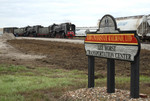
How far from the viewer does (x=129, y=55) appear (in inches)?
216

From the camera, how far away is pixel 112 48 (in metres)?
6.00

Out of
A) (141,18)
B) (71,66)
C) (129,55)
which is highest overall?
(141,18)

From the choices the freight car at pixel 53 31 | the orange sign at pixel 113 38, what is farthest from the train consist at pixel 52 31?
the orange sign at pixel 113 38

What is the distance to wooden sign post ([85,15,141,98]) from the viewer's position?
544 cm

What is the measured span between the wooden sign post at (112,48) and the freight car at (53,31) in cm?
4194

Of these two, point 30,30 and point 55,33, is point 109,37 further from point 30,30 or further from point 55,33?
point 30,30

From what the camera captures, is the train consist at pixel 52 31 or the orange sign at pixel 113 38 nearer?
the orange sign at pixel 113 38

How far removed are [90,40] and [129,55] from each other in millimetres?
1714

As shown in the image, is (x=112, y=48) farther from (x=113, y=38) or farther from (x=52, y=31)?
(x=52, y=31)

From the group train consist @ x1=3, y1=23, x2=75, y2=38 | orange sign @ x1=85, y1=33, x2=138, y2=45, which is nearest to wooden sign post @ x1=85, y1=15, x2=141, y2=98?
orange sign @ x1=85, y1=33, x2=138, y2=45

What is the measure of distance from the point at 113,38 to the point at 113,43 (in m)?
0.13

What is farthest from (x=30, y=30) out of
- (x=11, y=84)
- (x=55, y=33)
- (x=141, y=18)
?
(x=11, y=84)

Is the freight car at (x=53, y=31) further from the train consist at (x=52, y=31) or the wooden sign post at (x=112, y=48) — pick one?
the wooden sign post at (x=112, y=48)

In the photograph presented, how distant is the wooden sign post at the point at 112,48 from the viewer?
17.8 feet
